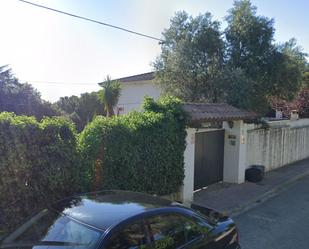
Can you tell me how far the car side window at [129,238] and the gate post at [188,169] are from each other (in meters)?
6.01

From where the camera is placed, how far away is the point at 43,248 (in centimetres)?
368

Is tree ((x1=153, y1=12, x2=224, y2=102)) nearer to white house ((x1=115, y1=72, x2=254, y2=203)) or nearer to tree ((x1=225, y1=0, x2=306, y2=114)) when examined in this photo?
tree ((x1=225, y1=0, x2=306, y2=114))

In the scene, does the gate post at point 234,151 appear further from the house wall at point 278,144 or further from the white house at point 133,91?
the white house at point 133,91

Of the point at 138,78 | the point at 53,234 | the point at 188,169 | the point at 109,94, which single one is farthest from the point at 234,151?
the point at 138,78

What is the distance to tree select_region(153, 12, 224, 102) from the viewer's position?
49.9 feet

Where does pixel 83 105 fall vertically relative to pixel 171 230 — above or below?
above

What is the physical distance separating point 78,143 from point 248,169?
7.91 metres

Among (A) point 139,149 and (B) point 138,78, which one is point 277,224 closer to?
(A) point 139,149

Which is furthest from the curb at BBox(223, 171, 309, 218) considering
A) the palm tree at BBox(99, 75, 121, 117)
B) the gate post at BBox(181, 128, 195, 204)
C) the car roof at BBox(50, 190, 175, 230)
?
the palm tree at BBox(99, 75, 121, 117)

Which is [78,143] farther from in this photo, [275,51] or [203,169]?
[275,51]

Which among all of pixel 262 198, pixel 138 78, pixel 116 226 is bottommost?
pixel 262 198

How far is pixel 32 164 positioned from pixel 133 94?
71.7 ft

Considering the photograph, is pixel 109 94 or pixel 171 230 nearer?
pixel 171 230

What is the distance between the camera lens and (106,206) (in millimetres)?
4223
